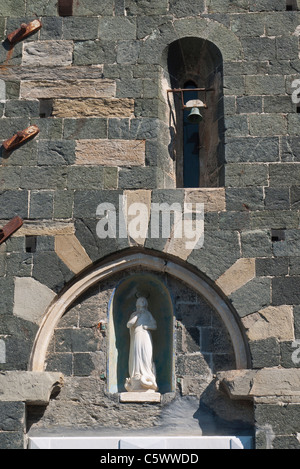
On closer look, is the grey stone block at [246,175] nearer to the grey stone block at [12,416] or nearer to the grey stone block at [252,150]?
the grey stone block at [252,150]

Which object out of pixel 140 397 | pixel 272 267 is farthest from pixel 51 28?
pixel 140 397

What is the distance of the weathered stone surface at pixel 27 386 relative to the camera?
380 inches

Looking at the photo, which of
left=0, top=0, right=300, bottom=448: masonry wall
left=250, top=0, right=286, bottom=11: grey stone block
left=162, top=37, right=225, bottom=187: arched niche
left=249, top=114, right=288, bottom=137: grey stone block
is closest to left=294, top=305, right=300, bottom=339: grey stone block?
left=0, top=0, right=300, bottom=448: masonry wall

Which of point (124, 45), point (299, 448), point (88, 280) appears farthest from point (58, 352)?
point (124, 45)

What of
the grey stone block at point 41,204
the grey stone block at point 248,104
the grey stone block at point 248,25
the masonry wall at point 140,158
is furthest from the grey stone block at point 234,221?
the grey stone block at point 248,25

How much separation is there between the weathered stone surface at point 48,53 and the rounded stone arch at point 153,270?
219cm

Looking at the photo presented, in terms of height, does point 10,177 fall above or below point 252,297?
above

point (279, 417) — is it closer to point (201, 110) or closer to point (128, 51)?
point (201, 110)

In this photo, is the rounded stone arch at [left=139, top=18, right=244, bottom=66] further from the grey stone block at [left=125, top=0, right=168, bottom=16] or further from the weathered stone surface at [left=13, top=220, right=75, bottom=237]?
the weathered stone surface at [left=13, top=220, right=75, bottom=237]

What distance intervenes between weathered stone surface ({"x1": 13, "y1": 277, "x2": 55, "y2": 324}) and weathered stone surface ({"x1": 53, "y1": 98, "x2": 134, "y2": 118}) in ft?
5.90

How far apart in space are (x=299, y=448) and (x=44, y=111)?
416cm

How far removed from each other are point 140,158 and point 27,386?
2.49 m

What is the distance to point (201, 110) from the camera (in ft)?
36.2
